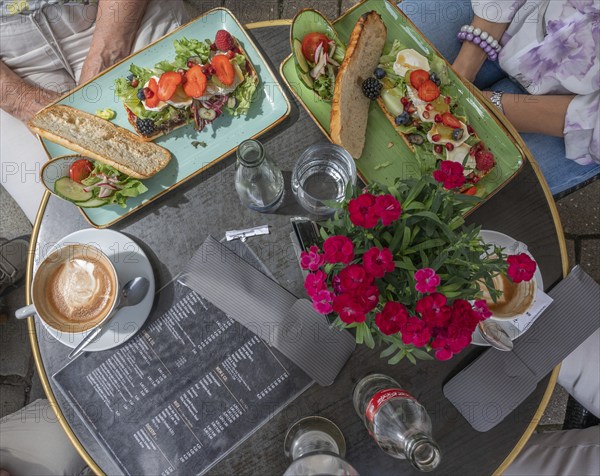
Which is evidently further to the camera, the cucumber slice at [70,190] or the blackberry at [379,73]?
the blackberry at [379,73]

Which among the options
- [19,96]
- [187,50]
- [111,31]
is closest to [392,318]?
[187,50]

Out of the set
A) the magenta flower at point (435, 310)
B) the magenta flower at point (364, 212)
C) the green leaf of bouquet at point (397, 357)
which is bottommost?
the green leaf of bouquet at point (397, 357)

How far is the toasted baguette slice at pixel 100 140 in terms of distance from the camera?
125 centimetres

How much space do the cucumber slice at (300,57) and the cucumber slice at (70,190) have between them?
676mm

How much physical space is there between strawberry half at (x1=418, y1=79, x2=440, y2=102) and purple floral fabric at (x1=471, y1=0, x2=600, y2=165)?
411 mm

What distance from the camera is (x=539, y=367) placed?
3.96ft

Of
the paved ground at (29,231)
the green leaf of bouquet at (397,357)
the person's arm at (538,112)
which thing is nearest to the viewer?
the green leaf of bouquet at (397,357)

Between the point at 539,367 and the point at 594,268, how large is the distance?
46.9 inches

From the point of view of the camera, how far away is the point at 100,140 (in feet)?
4.30

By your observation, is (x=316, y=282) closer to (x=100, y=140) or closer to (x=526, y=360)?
(x=526, y=360)

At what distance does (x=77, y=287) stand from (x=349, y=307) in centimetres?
74

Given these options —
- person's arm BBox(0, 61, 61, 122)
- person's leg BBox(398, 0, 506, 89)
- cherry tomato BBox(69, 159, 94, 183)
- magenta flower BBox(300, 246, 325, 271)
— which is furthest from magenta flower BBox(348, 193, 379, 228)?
person's arm BBox(0, 61, 61, 122)

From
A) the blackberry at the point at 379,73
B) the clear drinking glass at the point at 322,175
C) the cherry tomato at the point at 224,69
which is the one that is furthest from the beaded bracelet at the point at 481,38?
the cherry tomato at the point at 224,69

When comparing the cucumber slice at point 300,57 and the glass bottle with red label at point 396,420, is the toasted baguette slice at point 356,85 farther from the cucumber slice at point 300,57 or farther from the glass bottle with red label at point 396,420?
the glass bottle with red label at point 396,420
